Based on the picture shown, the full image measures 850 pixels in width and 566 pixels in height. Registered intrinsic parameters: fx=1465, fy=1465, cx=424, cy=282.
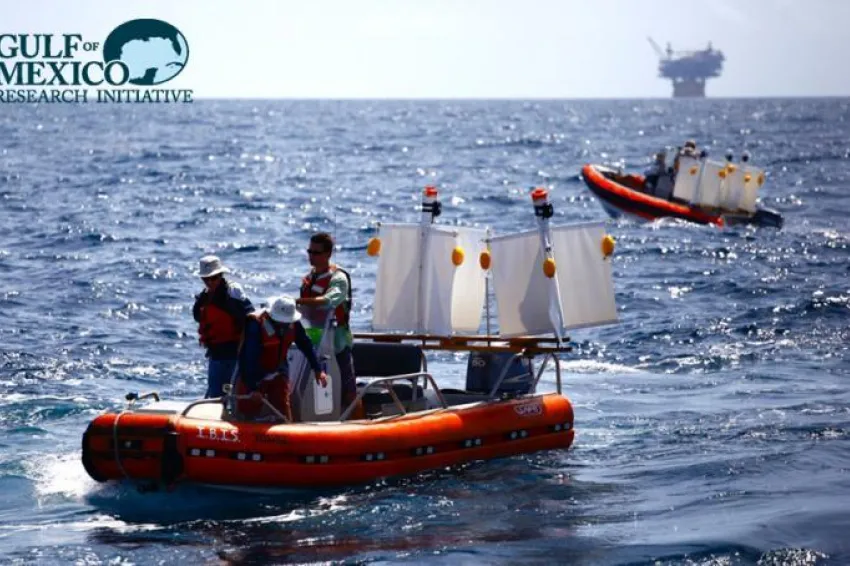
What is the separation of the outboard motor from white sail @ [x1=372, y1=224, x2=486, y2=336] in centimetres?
40

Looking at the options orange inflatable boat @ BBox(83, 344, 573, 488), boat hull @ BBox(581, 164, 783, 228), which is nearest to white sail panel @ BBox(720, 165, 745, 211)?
boat hull @ BBox(581, 164, 783, 228)

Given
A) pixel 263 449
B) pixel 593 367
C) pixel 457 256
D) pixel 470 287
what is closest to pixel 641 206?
pixel 593 367

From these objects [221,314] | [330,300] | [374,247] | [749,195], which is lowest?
[221,314]

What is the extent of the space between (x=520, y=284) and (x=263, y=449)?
3460 millimetres

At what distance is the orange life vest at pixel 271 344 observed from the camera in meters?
12.7

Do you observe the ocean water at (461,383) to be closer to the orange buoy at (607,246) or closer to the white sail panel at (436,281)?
the white sail panel at (436,281)

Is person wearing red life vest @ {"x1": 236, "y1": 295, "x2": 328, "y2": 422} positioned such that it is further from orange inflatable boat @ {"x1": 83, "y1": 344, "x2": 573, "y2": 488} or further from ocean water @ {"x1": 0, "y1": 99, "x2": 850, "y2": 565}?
ocean water @ {"x1": 0, "y1": 99, "x2": 850, "y2": 565}

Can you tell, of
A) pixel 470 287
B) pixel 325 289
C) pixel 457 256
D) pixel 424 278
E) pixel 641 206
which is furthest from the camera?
pixel 641 206

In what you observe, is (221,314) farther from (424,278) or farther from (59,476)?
(424,278)

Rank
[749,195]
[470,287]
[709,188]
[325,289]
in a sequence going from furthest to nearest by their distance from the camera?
[709,188]
[749,195]
[470,287]
[325,289]

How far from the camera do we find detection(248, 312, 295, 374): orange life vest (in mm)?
12688

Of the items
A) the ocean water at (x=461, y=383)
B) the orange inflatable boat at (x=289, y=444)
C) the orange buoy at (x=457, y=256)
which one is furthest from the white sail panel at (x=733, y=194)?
the orange inflatable boat at (x=289, y=444)

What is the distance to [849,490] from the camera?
13031mm

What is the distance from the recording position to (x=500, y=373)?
1487 centimetres
